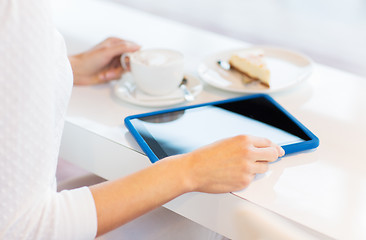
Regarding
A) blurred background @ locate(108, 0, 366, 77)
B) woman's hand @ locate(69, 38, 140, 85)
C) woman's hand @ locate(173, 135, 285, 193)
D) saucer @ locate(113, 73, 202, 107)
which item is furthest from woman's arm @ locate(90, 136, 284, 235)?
blurred background @ locate(108, 0, 366, 77)

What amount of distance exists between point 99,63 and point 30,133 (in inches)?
20.5

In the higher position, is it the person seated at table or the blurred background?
the person seated at table

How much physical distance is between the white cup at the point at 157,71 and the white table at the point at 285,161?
0.05 metres

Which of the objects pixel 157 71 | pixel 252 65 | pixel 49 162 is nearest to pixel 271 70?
pixel 252 65

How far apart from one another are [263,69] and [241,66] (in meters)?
0.08

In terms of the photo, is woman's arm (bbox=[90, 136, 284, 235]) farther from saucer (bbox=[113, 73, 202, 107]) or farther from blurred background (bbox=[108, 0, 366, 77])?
blurred background (bbox=[108, 0, 366, 77])

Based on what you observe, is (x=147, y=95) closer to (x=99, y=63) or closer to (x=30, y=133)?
(x=99, y=63)

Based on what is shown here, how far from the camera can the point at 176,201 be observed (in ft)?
2.62

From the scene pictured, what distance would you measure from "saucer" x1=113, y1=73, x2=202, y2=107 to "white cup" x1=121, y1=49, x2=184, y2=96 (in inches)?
0.5

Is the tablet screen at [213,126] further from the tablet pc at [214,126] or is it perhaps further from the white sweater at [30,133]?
the white sweater at [30,133]

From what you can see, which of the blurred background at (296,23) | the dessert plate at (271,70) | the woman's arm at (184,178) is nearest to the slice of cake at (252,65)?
the dessert plate at (271,70)

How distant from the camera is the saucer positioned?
1009 millimetres

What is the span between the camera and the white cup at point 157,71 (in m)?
0.99

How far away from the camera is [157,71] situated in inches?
38.9
